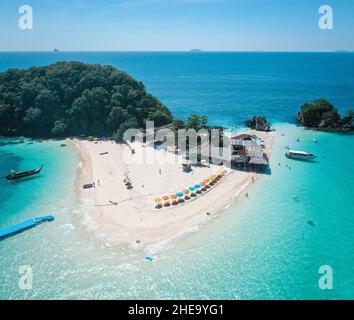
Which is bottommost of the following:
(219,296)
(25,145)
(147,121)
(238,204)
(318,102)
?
(219,296)

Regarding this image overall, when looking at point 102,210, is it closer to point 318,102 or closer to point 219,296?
point 219,296

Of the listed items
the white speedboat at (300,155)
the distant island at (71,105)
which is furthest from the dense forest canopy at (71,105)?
the white speedboat at (300,155)

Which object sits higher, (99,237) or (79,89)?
(79,89)

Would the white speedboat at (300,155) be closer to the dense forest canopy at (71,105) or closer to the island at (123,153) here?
the island at (123,153)

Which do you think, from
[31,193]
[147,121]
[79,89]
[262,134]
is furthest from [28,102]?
[262,134]

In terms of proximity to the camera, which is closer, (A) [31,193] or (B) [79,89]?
(A) [31,193]

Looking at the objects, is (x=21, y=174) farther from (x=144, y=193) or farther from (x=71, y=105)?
A: (x=71, y=105)

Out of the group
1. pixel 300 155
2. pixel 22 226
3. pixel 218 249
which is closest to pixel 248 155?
pixel 300 155
